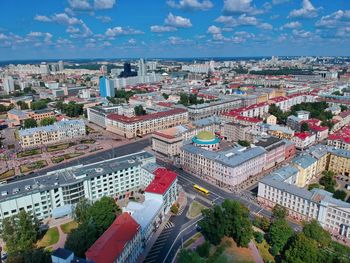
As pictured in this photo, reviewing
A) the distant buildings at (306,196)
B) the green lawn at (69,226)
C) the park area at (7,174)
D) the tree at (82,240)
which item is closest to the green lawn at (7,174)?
the park area at (7,174)

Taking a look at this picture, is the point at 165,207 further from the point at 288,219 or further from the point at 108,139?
the point at 108,139

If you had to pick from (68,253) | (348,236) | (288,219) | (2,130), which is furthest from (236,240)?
(2,130)

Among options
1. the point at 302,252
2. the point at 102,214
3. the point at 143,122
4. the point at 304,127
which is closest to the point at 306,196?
the point at 302,252

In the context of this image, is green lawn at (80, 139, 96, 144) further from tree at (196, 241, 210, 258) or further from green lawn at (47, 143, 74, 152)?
tree at (196, 241, 210, 258)

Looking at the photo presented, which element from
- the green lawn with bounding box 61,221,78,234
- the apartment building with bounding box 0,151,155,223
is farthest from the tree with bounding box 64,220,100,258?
the apartment building with bounding box 0,151,155,223

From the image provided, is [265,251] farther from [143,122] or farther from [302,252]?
[143,122]

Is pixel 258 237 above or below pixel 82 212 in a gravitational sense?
below
